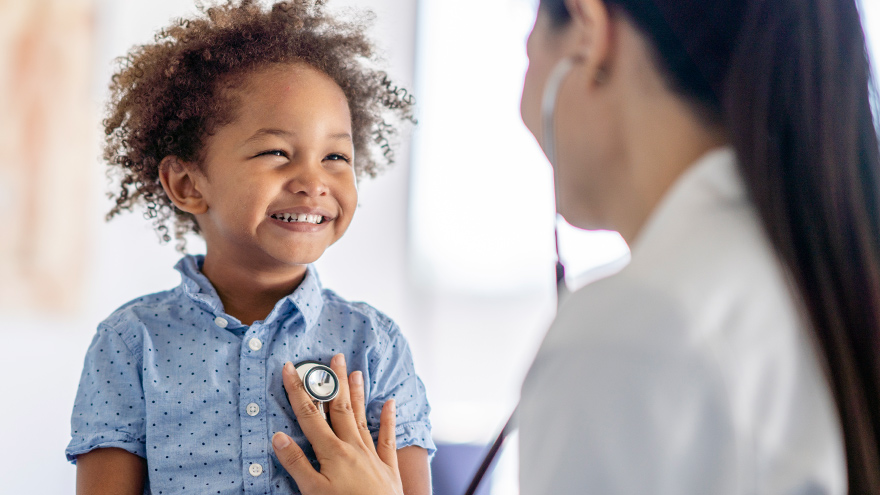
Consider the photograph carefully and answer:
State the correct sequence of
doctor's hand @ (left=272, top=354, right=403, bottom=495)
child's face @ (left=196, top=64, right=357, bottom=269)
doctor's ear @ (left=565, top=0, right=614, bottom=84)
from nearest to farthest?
doctor's ear @ (left=565, top=0, right=614, bottom=84) < doctor's hand @ (left=272, top=354, right=403, bottom=495) < child's face @ (left=196, top=64, right=357, bottom=269)

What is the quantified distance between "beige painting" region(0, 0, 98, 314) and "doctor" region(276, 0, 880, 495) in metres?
1.52

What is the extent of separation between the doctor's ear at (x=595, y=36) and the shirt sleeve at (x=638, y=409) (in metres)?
0.22

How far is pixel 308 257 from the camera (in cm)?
118

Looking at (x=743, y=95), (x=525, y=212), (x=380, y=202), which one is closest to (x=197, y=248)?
(x=380, y=202)

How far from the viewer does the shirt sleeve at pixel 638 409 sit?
0.45 m

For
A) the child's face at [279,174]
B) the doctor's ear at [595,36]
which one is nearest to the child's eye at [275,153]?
the child's face at [279,174]

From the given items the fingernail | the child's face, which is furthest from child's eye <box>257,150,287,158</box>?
the fingernail

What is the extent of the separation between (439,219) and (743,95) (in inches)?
86.2

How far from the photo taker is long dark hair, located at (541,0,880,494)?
48 cm

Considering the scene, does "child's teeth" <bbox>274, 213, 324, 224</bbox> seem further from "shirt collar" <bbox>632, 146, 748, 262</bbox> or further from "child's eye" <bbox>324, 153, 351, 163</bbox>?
"shirt collar" <bbox>632, 146, 748, 262</bbox>

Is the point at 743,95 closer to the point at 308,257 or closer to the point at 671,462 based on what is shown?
the point at 671,462

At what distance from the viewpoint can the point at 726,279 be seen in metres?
0.48

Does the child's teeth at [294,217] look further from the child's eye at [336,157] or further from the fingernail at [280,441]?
the fingernail at [280,441]

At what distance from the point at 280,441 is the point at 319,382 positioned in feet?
0.35
